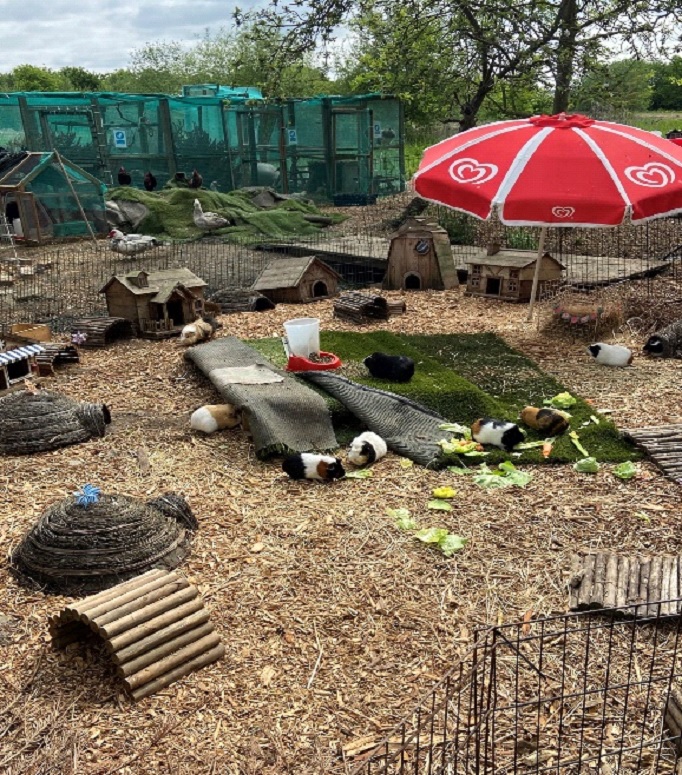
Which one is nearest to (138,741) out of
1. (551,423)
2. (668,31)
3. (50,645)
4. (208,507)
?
(50,645)

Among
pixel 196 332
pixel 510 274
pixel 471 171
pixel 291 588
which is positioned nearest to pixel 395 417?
pixel 291 588

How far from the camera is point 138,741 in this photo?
126 inches

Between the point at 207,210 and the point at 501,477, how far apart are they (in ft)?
47.7

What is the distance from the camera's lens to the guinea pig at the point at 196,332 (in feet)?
28.6

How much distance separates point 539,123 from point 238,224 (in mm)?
10816

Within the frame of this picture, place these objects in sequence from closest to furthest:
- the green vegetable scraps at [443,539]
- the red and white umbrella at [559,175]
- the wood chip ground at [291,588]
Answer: the wood chip ground at [291,588], the green vegetable scraps at [443,539], the red and white umbrella at [559,175]

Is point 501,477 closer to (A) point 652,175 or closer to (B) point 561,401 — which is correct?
(B) point 561,401

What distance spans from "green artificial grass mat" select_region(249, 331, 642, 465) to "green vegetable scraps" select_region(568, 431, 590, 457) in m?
0.03

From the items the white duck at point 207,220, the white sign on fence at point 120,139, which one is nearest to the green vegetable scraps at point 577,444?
the white duck at point 207,220

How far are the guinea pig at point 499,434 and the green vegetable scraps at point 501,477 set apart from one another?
0.20m

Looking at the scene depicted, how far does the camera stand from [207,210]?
60.5ft

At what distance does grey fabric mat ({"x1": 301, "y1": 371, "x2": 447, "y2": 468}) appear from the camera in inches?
229

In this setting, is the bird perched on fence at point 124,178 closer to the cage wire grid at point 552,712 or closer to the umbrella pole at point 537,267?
the umbrella pole at point 537,267

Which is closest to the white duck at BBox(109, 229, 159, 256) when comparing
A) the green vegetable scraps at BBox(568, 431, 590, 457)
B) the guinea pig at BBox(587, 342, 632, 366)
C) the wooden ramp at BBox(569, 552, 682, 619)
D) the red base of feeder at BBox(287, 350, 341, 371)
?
the red base of feeder at BBox(287, 350, 341, 371)
